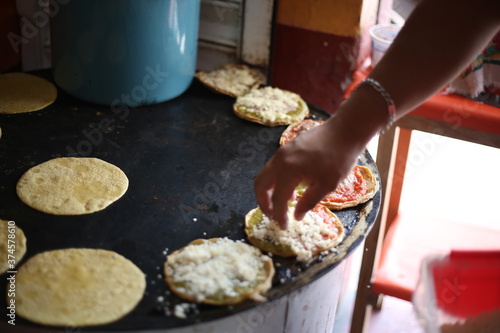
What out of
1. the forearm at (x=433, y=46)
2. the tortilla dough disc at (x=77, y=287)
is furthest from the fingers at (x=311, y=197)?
the tortilla dough disc at (x=77, y=287)

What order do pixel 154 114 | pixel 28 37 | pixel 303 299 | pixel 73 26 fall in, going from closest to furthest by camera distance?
pixel 303 299, pixel 73 26, pixel 154 114, pixel 28 37

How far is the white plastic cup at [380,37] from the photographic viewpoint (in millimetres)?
2047

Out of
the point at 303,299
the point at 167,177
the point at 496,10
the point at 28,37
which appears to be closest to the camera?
the point at 496,10

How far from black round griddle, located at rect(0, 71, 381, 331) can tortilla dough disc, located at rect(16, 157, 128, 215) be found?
23mm

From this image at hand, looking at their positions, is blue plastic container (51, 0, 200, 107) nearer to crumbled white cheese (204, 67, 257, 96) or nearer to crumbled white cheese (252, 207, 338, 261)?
crumbled white cheese (204, 67, 257, 96)

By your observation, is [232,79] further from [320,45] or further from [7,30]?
[7,30]

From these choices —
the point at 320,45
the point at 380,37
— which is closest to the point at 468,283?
the point at 380,37

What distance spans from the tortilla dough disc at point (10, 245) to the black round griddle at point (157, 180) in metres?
0.02

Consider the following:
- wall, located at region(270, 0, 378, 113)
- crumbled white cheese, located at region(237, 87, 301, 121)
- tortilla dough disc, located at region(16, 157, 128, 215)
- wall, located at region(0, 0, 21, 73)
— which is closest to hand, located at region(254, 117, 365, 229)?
tortilla dough disc, located at region(16, 157, 128, 215)

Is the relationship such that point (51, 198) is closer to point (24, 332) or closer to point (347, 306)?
point (24, 332)

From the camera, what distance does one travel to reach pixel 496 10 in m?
1.11

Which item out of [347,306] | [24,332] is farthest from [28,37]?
[347,306]

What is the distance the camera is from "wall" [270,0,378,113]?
218 cm

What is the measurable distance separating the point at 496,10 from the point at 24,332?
3.91ft
